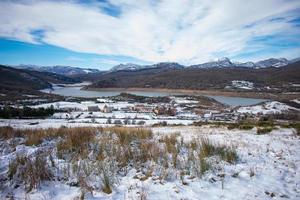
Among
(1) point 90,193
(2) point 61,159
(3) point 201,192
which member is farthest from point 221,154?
(2) point 61,159

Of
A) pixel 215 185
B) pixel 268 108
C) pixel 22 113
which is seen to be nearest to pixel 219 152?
pixel 215 185

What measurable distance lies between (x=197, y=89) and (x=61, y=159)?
14634cm

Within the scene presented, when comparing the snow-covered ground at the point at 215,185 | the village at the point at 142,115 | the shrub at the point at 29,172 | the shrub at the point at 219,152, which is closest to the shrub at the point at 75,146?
the snow-covered ground at the point at 215,185

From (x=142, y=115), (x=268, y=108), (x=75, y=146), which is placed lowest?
(x=142, y=115)

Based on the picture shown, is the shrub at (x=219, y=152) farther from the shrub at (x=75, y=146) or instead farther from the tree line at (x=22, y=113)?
the tree line at (x=22, y=113)

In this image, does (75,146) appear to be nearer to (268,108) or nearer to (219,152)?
(219,152)

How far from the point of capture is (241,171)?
18.3 feet

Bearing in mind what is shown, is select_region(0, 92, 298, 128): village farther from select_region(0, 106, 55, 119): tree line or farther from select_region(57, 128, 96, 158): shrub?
select_region(57, 128, 96, 158): shrub

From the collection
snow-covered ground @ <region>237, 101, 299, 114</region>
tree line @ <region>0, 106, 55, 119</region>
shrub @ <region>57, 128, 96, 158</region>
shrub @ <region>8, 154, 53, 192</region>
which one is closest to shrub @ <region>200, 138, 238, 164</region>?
shrub @ <region>57, 128, 96, 158</region>

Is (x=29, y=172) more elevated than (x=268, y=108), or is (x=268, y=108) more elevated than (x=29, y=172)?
(x=29, y=172)

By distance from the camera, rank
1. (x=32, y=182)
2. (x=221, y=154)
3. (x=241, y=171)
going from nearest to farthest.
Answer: (x=32, y=182)
(x=241, y=171)
(x=221, y=154)

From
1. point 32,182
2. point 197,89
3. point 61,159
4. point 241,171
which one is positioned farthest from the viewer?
point 197,89

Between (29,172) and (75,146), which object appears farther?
(75,146)

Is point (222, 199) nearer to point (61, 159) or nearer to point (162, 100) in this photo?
point (61, 159)
